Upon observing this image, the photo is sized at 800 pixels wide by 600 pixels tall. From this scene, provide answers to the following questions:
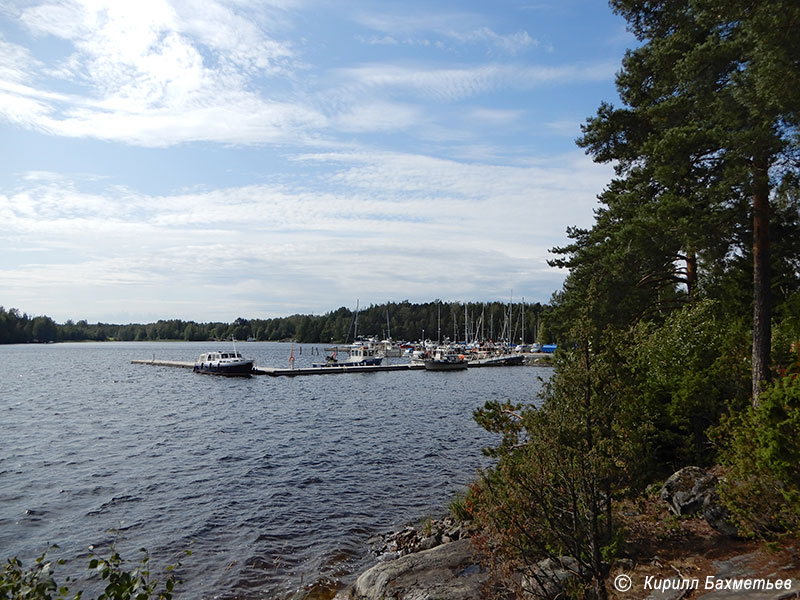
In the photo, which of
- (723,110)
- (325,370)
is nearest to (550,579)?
(723,110)

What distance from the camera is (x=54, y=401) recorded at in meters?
43.4

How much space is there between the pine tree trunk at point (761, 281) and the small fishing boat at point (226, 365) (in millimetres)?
59438

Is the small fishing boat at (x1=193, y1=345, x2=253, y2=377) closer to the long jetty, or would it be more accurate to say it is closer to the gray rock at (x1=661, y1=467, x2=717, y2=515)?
the long jetty

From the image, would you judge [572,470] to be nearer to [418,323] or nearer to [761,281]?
[761,281]

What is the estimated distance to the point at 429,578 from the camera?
8781 millimetres

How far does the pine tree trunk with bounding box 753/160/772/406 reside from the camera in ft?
34.0

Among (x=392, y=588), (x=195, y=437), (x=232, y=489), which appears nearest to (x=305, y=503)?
(x=232, y=489)

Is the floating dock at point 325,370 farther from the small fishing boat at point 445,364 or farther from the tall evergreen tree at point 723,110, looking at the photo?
the tall evergreen tree at point 723,110

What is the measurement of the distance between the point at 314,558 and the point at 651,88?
52.8 feet

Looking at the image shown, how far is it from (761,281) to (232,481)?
17400mm

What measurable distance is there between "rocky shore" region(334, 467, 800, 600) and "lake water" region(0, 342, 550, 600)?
302 cm

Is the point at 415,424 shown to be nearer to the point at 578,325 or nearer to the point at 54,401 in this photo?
the point at 578,325

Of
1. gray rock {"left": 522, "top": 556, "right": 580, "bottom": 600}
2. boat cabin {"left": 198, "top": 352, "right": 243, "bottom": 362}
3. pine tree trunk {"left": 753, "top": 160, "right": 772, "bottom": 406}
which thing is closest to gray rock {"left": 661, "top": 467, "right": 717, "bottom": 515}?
pine tree trunk {"left": 753, "top": 160, "right": 772, "bottom": 406}

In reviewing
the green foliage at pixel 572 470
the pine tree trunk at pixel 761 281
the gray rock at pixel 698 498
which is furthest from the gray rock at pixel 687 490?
the green foliage at pixel 572 470
